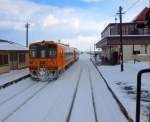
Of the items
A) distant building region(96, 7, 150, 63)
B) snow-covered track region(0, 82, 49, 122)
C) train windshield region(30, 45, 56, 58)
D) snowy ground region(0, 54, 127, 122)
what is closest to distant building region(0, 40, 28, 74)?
train windshield region(30, 45, 56, 58)

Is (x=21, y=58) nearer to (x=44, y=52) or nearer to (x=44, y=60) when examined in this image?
(x=44, y=52)

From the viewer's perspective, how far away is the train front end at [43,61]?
25.3 m

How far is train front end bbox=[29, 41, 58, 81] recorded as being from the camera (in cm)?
2533

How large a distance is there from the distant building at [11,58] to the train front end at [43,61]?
622cm

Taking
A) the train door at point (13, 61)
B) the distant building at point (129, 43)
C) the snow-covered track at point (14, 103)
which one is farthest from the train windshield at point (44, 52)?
the distant building at point (129, 43)

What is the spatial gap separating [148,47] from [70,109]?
43972 mm

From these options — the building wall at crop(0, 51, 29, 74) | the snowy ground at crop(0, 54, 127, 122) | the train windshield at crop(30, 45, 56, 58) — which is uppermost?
the train windshield at crop(30, 45, 56, 58)

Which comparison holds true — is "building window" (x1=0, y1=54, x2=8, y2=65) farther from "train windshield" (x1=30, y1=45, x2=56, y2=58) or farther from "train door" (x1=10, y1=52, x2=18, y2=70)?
"train windshield" (x1=30, y1=45, x2=56, y2=58)

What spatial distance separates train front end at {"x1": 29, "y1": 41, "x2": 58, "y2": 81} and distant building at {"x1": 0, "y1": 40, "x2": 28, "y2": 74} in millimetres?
6215

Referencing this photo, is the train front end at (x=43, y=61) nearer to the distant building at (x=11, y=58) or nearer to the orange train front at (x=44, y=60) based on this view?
the orange train front at (x=44, y=60)

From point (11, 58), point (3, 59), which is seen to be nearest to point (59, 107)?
point (3, 59)

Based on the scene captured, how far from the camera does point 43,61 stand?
84.0ft

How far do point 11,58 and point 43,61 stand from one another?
10991 millimetres

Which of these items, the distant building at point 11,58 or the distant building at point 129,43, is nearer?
the distant building at point 11,58
